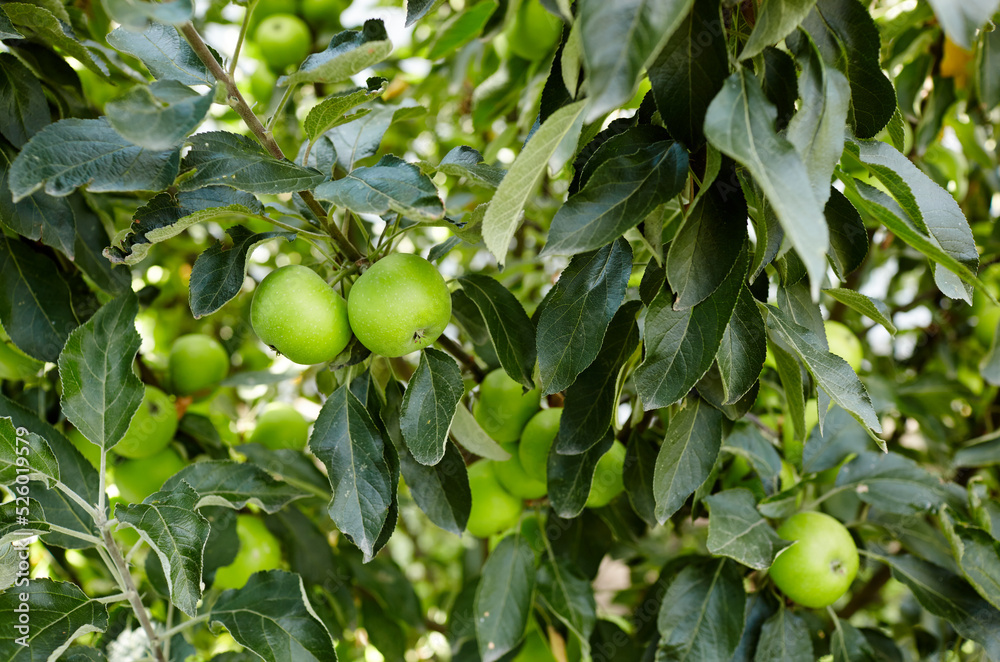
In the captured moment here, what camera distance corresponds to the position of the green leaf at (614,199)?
72 centimetres

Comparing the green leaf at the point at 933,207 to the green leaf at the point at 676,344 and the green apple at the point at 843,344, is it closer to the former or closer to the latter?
the green leaf at the point at 676,344

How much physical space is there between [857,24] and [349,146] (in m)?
0.74

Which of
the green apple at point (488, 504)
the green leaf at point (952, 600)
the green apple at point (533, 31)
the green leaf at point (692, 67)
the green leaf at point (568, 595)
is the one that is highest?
the green leaf at point (692, 67)

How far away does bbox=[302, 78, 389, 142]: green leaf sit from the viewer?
849 mm

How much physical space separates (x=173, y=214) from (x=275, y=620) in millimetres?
624

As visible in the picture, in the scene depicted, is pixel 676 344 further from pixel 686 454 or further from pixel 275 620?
pixel 275 620

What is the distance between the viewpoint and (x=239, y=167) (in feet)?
2.63

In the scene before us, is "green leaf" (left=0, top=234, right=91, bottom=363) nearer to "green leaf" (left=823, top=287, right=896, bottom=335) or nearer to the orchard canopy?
the orchard canopy

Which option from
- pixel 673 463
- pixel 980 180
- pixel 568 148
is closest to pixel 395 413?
pixel 673 463

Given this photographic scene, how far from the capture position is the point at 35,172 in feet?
2.38

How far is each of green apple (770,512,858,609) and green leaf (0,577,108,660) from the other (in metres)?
1.07

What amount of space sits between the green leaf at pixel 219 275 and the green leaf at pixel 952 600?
1239 mm

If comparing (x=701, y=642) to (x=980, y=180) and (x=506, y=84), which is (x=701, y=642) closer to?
(x=506, y=84)

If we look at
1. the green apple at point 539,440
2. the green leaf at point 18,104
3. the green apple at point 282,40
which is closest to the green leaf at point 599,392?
the green apple at point 539,440
